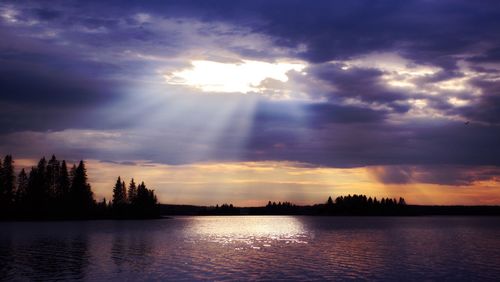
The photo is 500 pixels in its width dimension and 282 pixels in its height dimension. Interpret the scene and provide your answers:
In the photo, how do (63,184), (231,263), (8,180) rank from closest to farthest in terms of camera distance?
(231,263) → (8,180) → (63,184)

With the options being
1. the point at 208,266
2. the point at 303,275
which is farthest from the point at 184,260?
the point at 303,275

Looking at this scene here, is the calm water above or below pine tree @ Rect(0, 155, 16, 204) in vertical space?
below

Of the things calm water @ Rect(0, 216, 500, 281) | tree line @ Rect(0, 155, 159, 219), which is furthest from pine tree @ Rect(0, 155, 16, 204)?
calm water @ Rect(0, 216, 500, 281)

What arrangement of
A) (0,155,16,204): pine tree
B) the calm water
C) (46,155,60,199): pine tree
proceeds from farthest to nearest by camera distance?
(46,155,60,199): pine tree < (0,155,16,204): pine tree < the calm water

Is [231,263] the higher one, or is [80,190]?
[80,190]

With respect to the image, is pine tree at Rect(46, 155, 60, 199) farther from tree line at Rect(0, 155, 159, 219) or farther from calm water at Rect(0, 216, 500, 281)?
calm water at Rect(0, 216, 500, 281)

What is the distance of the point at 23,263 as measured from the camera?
59344mm

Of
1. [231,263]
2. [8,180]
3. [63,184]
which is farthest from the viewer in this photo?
[63,184]

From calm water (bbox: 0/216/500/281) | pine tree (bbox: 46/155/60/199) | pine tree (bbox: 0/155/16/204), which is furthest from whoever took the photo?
pine tree (bbox: 46/155/60/199)

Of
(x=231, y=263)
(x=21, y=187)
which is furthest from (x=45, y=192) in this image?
(x=231, y=263)

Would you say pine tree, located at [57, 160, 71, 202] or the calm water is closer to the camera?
the calm water

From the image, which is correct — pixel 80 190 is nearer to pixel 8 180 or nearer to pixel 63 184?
pixel 63 184

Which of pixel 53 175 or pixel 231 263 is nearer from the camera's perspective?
pixel 231 263

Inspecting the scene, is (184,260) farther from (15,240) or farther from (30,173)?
(30,173)
